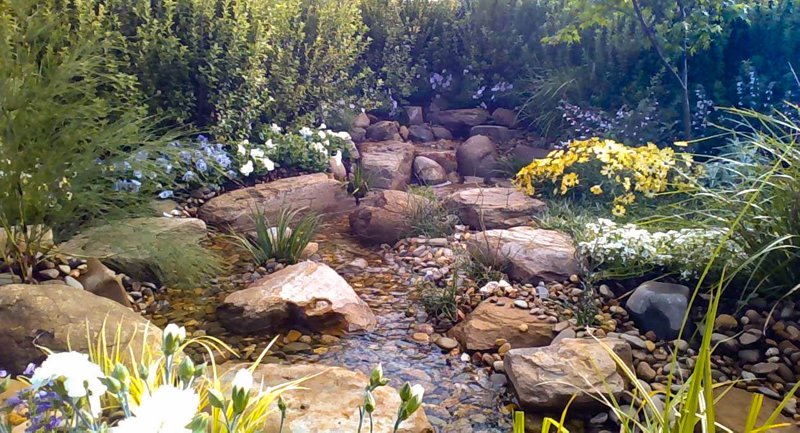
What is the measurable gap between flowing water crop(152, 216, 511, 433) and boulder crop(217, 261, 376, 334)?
72 millimetres

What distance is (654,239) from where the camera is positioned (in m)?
3.40

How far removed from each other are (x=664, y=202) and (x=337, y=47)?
11.8 feet

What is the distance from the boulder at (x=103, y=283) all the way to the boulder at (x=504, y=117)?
5275mm

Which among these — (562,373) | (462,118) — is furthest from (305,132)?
(562,373)

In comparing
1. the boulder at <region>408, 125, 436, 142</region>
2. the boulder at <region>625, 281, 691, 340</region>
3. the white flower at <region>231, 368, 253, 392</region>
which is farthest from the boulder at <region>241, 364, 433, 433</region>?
the boulder at <region>408, 125, 436, 142</region>

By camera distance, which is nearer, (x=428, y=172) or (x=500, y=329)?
(x=500, y=329)

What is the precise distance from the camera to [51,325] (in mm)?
2580

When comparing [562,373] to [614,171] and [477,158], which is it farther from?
[477,158]

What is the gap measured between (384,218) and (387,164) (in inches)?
58.2

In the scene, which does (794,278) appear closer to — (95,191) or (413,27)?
(95,191)

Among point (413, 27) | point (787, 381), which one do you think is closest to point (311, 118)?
point (413, 27)

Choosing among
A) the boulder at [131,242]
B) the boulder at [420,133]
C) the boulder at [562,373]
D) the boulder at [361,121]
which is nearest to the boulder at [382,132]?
the boulder at [361,121]

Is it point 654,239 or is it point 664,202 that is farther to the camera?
point 664,202

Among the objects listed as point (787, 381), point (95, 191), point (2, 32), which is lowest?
point (787, 381)
